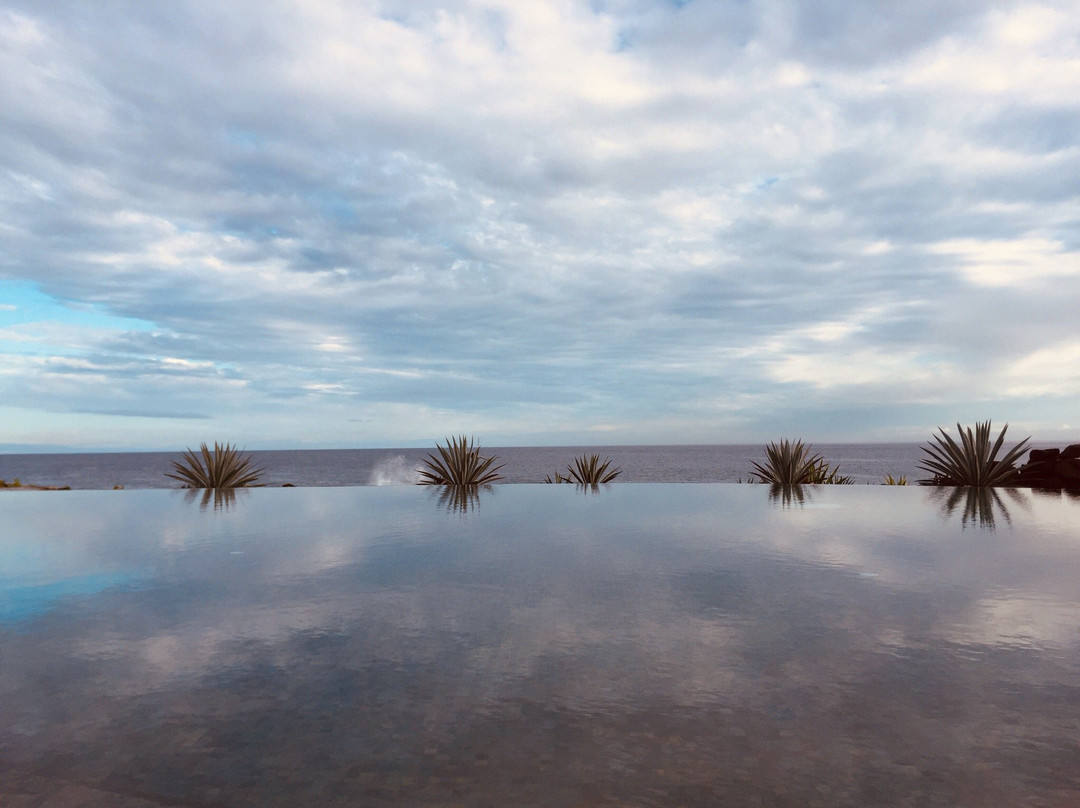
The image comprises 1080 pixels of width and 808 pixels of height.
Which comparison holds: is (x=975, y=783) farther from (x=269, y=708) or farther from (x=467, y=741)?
(x=269, y=708)

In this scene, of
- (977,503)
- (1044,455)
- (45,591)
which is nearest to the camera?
(45,591)

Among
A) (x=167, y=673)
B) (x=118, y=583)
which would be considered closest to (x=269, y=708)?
(x=167, y=673)

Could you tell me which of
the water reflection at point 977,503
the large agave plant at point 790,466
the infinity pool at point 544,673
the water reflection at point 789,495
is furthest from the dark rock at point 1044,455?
the infinity pool at point 544,673

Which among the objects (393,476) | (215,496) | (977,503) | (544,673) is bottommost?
(544,673)

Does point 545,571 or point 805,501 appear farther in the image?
point 805,501

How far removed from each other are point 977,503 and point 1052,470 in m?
4.16

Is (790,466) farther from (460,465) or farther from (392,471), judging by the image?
(392,471)

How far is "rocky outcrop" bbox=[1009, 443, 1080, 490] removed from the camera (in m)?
11.8

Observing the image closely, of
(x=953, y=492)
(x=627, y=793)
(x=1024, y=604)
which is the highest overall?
(x=953, y=492)

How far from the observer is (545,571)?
4.90 meters

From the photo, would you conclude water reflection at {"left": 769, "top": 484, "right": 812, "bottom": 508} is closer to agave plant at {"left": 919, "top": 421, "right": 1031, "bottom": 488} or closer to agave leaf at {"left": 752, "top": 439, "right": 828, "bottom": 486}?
agave leaf at {"left": 752, "top": 439, "right": 828, "bottom": 486}

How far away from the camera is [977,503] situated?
941 centimetres

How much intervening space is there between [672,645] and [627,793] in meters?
1.29

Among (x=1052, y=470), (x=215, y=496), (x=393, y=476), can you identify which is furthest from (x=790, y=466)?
(x=393, y=476)
